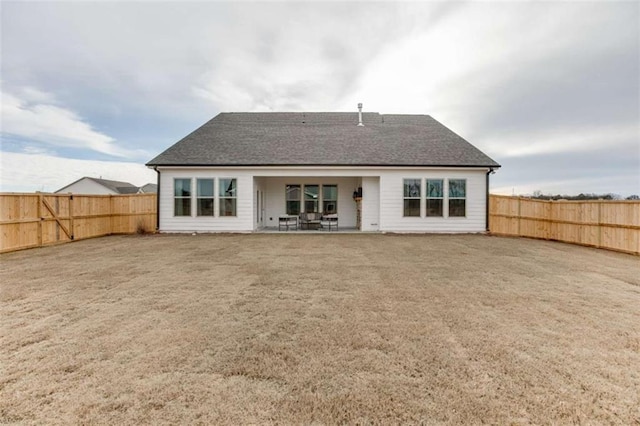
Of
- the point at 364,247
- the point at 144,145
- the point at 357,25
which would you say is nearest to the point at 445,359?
the point at 364,247

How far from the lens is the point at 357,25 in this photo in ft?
40.4

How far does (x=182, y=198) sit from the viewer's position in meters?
14.4

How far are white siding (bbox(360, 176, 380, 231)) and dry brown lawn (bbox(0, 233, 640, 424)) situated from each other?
8005 mm

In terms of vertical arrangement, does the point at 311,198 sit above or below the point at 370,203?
above

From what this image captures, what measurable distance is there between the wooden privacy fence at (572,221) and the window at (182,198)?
14.5 metres

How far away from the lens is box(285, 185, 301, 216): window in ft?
56.4

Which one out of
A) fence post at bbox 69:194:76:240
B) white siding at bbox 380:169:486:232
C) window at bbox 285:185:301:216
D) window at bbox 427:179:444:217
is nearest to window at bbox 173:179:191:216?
fence post at bbox 69:194:76:240

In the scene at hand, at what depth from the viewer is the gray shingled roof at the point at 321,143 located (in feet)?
47.1

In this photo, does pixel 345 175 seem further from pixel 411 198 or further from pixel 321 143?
pixel 411 198

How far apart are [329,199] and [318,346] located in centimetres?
Answer: 1410

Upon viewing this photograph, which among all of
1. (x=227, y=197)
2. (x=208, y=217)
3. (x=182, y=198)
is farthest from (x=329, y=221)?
(x=182, y=198)

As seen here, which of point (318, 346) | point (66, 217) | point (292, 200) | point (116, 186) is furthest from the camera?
point (116, 186)

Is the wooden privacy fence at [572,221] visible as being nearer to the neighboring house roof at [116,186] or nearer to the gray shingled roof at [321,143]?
the gray shingled roof at [321,143]

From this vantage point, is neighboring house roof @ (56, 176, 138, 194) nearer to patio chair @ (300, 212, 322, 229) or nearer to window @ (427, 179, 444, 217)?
patio chair @ (300, 212, 322, 229)
